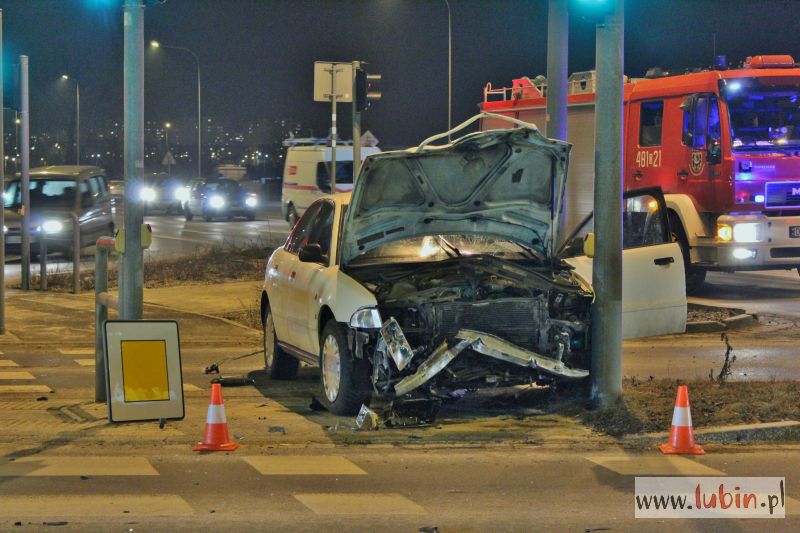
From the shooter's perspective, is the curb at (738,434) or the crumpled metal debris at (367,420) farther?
the crumpled metal debris at (367,420)

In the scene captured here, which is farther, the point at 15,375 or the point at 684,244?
the point at 684,244

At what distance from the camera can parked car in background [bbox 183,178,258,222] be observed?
41000mm

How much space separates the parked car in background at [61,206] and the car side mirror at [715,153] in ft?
46.5

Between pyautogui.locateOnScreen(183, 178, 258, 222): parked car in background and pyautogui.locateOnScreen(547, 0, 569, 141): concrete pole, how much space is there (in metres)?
28.9

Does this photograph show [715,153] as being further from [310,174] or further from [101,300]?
[310,174]

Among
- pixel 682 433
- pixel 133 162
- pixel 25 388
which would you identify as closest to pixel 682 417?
pixel 682 433

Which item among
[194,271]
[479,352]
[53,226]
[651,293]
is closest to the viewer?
[479,352]

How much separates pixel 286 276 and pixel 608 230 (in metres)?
2.97

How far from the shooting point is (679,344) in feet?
42.3

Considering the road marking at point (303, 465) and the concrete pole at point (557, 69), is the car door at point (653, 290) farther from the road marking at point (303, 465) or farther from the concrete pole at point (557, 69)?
the concrete pole at point (557, 69)

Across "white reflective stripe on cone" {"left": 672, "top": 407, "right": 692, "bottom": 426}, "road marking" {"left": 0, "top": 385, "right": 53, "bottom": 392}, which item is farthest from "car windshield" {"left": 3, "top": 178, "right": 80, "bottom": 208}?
"white reflective stripe on cone" {"left": 672, "top": 407, "right": 692, "bottom": 426}

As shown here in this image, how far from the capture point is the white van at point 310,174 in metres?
33.8

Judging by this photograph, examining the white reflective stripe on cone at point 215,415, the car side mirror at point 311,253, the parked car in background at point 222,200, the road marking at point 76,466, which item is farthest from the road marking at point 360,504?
the parked car in background at point 222,200

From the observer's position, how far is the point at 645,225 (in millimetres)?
11227
